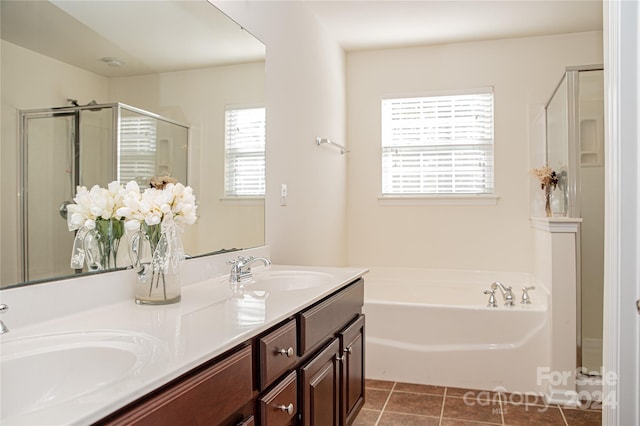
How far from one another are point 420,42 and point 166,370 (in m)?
3.77

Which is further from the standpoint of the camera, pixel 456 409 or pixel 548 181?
pixel 548 181

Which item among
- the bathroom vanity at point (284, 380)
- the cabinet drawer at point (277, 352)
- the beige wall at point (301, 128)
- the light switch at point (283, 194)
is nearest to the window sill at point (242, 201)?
the beige wall at point (301, 128)

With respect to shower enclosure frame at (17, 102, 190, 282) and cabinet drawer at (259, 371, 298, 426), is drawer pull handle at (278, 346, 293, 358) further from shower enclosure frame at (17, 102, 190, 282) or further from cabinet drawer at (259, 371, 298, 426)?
shower enclosure frame at (17, 102, 190, 282)

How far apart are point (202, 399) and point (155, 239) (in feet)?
2.09

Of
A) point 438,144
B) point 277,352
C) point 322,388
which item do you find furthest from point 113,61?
point 438,144

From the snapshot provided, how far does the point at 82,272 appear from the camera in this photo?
1419 mm

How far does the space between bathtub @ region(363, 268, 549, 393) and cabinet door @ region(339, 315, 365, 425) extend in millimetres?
835

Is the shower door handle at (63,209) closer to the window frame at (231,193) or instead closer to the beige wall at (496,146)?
the window frame at (231,193)

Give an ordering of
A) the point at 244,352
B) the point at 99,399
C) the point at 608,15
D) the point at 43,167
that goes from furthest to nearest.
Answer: the point at 608,15, the point at 43,167, the point at 244,352, the point at 99,399

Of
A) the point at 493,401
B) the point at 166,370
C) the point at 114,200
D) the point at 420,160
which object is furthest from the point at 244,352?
the point at 420,160

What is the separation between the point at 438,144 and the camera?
4.19 m

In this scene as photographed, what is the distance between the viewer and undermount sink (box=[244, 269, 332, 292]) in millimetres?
2131

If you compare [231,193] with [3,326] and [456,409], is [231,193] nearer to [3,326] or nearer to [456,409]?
[3,326]

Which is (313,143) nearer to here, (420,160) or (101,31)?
(420,160)
